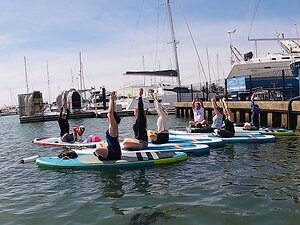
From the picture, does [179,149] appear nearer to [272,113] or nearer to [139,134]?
[139,134]

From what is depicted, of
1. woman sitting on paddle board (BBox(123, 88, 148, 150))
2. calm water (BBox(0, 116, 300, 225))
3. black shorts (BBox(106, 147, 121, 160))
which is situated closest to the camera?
calm water (BBox(0, 116, 300, 225))

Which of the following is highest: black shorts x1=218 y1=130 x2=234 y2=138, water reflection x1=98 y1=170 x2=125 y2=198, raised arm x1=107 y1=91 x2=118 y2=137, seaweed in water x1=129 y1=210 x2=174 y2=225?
raised arm x1=107 y1=91 x2=118 y2=137

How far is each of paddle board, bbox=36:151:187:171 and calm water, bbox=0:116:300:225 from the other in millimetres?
308

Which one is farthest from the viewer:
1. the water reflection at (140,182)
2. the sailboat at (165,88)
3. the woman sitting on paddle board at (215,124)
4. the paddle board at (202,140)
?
the sailboat at (165,88)

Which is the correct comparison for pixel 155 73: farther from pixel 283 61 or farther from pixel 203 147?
pixel 203 147

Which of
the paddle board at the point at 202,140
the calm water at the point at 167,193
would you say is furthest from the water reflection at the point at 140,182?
the paddle board at the point at 202,140

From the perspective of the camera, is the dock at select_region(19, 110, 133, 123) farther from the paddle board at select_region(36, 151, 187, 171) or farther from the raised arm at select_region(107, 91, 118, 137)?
the raised arm at select_region(107, 91, 118, 137)

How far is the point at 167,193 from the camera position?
7.86m

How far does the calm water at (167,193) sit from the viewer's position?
6.48 meters

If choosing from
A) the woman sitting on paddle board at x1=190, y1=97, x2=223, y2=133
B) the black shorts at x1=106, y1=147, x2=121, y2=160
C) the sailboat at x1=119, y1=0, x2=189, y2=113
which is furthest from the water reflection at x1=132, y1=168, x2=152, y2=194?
the sailboat at x1=119, y1=0, x2=189, y2=113

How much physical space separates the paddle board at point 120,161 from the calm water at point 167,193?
1.01ft

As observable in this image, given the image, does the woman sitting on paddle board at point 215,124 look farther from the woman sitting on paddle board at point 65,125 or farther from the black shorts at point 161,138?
the woman sitting on paddle board at point 65,125

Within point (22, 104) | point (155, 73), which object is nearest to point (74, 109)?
point (22, 104)

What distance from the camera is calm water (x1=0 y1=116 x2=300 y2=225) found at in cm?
648
